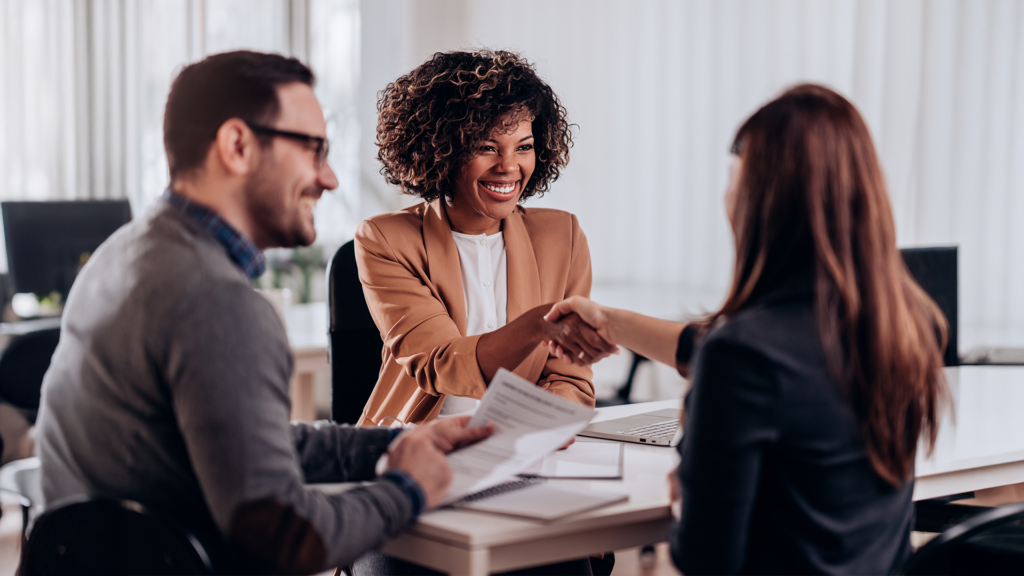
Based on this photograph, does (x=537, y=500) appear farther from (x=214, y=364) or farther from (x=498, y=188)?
(x=498, y=188)

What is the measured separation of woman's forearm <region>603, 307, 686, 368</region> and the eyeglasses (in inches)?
26.1

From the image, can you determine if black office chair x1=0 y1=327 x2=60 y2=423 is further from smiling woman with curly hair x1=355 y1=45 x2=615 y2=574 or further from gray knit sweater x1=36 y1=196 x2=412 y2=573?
gray knit sweater x1=36 y1=196 x2=412 y2=573

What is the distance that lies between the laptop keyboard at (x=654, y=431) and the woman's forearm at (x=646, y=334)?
15 cm

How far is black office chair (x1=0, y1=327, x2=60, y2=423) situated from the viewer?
8.39 feet

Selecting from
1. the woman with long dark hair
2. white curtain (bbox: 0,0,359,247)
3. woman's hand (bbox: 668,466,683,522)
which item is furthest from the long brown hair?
white curtain (bbox: 0,0,359,247)

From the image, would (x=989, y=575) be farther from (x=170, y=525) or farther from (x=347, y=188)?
(x=347, y=188)

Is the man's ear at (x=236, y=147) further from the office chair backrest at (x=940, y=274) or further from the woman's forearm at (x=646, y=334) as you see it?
the office chair backrest at (x=940, y=274)

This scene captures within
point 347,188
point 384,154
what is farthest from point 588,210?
point 384,154

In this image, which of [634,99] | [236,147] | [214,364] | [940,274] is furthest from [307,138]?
[634,99]

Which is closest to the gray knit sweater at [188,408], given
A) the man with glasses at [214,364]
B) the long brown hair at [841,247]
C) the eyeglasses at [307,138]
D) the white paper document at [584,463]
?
the man with glasses at [214,364]

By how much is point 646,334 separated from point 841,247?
1.95 ft

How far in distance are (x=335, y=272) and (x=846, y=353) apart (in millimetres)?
1287

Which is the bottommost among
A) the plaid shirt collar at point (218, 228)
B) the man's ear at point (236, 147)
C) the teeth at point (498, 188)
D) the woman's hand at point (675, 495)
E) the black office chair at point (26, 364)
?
the black office chair at point (26, 364)

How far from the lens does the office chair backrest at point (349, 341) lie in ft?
6.75
